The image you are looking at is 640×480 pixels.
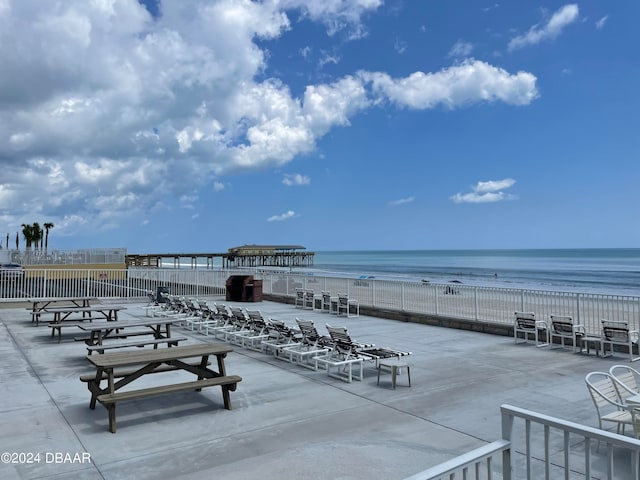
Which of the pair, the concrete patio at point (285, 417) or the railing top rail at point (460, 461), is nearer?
the railing top rail at point (460, 461)

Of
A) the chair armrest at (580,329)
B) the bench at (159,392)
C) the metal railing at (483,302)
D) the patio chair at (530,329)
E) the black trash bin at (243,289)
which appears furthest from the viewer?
the black trash bin at (243,289)

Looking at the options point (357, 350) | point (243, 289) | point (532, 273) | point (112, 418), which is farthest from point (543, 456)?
point (532, 273)

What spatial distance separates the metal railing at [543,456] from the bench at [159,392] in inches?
119

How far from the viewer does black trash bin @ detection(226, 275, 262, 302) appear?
20438mm

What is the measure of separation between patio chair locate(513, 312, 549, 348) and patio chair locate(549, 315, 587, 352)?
23 cm

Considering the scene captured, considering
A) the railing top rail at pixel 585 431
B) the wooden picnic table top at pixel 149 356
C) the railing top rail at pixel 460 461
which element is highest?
the railing top rail at pixel 585 431

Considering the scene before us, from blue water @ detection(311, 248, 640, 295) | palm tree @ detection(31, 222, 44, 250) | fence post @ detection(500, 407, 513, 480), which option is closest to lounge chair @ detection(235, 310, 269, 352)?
fence post @ detection(500, 407, 513, 480)

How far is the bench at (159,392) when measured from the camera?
5.66m

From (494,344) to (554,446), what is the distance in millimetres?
6290

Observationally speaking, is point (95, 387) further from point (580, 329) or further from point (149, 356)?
point (580, 329)

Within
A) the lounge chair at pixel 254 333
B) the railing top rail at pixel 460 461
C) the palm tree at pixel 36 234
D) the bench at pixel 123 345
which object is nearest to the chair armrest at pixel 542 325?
the lounge chair at pixel 254 333

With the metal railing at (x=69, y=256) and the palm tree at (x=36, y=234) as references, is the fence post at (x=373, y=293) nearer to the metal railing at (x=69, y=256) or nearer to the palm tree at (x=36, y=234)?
the metal railing at (x=69, y=256)

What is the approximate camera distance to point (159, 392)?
603 cm

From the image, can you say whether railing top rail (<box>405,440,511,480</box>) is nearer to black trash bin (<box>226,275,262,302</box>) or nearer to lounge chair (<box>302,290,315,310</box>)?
lounge chair (<box>302,290,315,310</box>)
